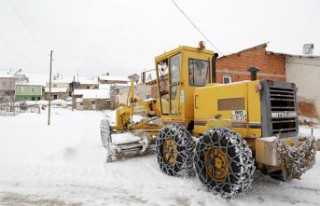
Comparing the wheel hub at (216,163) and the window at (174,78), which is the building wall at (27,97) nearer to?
the window at (174,78)

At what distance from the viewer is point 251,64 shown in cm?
1819

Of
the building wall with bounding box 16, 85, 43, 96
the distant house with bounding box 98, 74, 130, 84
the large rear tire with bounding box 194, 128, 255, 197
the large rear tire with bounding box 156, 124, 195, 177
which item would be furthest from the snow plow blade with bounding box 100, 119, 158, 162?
the distant house with bounding box 98, 74, 130, 84

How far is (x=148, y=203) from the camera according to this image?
14.3 ft

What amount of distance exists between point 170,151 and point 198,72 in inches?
81.5

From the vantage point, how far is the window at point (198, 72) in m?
6.25

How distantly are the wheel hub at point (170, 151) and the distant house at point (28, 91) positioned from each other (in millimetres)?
69255

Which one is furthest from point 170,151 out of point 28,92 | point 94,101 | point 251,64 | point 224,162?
point 28,92

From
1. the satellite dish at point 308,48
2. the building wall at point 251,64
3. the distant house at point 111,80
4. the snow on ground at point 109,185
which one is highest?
the distant house at point 111,80

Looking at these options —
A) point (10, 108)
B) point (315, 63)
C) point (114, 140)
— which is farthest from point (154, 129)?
point (10, 108)

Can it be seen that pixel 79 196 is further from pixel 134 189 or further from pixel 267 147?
pixel 267 147

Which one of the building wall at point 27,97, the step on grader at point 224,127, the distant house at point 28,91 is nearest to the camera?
the step on grader at point 224,127

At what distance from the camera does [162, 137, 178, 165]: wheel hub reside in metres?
5.86

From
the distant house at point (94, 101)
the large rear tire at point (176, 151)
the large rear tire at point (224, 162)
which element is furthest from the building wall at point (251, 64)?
the distant house at point (94, 101)

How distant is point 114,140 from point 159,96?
6.12ft
